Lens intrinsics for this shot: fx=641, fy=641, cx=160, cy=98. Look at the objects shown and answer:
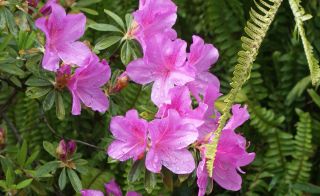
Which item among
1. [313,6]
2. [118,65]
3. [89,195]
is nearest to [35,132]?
[118,65]

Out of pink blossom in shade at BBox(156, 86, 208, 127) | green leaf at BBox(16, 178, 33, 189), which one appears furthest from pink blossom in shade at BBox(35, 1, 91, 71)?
green leaf at BBox(16, 178, 33, 189)

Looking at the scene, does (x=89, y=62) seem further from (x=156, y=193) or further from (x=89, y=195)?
(x=156, y=193)

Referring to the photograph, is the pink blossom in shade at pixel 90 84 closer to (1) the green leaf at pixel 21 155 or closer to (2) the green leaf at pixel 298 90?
(1) the green leaf at pixel 21 155

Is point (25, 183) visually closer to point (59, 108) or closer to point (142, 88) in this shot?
point (59, 108)

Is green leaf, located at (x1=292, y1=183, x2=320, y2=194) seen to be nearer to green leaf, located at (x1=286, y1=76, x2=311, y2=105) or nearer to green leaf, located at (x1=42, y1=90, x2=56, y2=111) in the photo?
green leaf, located at (x1=286, y1=76, x2=311, y2=105)

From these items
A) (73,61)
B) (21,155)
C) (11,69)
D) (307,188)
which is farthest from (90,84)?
(307,188)

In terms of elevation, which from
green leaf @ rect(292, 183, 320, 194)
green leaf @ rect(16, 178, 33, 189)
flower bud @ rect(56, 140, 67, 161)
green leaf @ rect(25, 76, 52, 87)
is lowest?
green leaf @ rect(292, 183, 320, 194)
